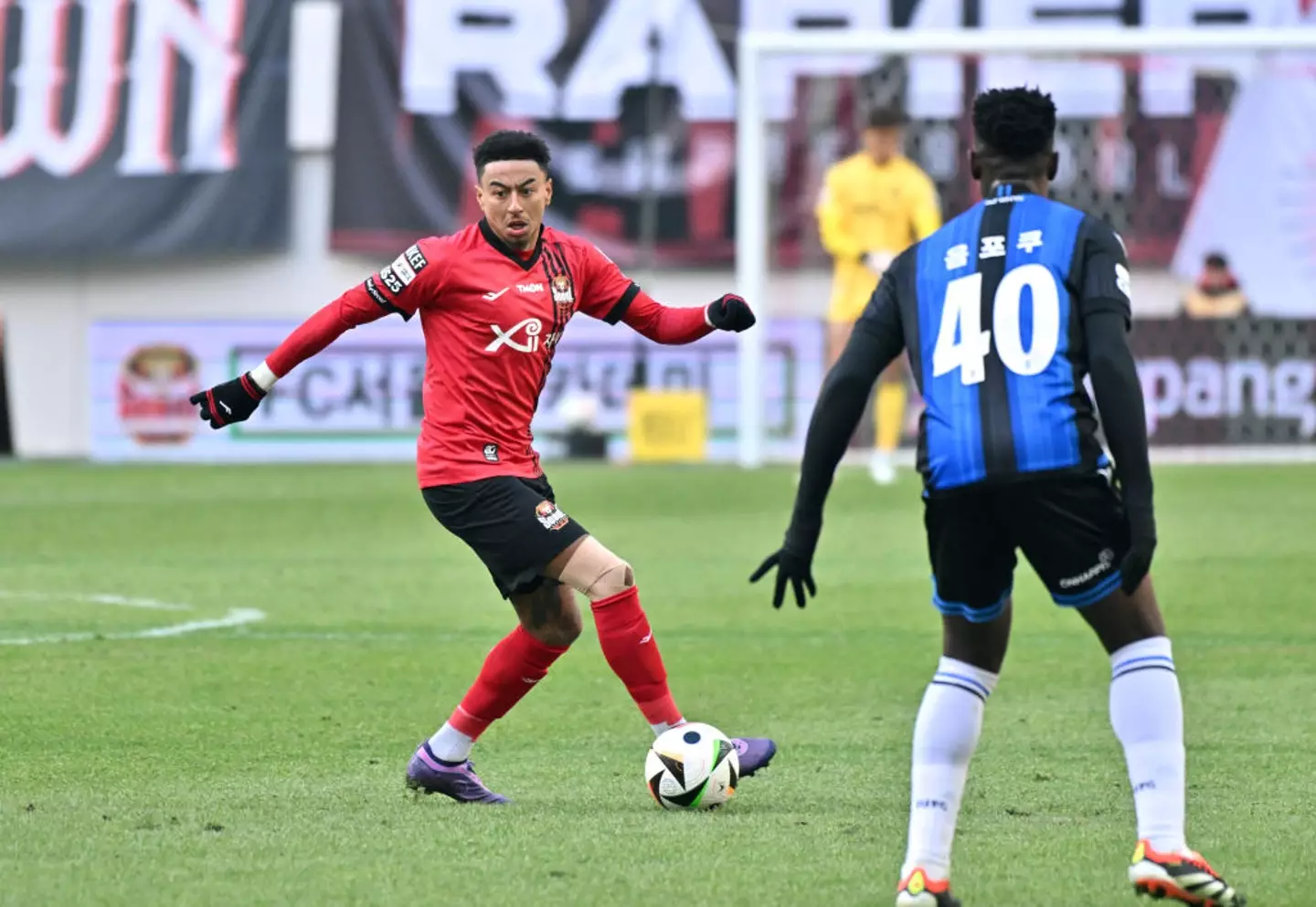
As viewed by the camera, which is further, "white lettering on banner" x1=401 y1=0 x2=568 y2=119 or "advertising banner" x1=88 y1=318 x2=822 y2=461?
"white lettering on banner" x1=401 y1=0 x2=568 y2=119

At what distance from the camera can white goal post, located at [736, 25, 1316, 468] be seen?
1809 cm

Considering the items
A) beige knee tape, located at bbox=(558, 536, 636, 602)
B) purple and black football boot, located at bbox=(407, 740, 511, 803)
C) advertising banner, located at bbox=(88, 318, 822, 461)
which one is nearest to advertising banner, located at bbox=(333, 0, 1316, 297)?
advertising banner, located at bbox=(88, 318, 822, 461)

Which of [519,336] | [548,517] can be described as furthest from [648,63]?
[548,517]

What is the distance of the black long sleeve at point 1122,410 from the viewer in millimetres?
4309

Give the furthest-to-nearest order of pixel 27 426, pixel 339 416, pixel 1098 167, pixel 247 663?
pixel 27 426 → pixel 339 416 → pixel 1098 167 → pixel 247 663

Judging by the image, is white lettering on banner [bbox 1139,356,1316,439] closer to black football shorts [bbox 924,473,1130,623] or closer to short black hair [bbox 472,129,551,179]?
short black hair [bbox 472,129,551,179]

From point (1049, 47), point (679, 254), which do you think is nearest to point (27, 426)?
point (679, 254)

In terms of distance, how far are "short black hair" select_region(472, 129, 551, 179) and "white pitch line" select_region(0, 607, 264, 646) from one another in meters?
3.86

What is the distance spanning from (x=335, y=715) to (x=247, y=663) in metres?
1.32

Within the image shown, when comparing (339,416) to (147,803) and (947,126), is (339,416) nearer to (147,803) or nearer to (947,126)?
(947,126)

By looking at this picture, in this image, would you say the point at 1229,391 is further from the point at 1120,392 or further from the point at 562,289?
the point at 1120,392

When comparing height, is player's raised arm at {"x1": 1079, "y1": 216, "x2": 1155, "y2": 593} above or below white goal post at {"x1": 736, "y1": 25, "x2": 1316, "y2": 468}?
below

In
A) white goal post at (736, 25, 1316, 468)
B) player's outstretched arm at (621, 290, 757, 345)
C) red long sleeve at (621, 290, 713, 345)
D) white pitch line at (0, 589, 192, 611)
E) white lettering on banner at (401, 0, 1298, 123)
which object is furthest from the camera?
white lettering on banner at (401, 0, 1298, 123)

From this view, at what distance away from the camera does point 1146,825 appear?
434 centimetres
